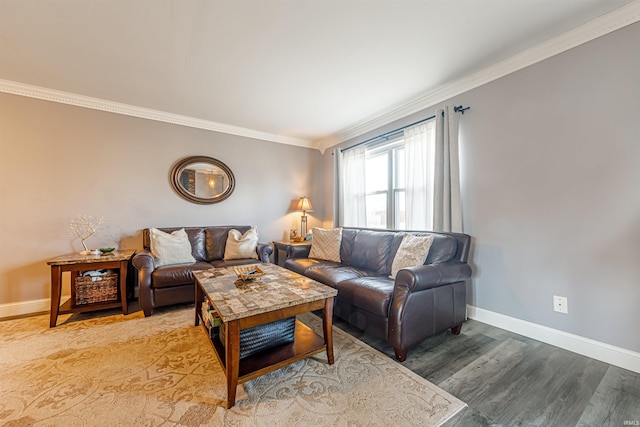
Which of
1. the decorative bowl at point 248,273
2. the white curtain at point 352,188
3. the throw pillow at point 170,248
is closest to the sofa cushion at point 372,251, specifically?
the white curtain at point 352,188

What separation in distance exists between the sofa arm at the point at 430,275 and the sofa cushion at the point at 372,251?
68cm

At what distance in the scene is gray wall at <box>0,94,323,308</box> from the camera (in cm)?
265

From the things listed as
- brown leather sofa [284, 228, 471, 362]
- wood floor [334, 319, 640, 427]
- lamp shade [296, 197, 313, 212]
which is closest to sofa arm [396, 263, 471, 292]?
brown leather sofa [284, 228, 471, 362]

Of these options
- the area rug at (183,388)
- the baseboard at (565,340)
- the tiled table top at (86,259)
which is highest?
the tiled table top at (86,259)

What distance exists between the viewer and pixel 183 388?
147 centimetres

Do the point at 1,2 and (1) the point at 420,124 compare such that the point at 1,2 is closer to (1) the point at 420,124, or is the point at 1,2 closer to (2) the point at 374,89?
(2) the point at 374,89

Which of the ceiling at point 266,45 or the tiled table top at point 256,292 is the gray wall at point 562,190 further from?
the tiled table top at point 256,292

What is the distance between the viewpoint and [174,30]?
188cm

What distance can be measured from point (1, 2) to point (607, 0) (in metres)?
3.94

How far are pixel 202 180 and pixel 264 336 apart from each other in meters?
2.75

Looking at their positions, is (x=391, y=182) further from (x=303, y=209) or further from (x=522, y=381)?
(x=522, y=381)

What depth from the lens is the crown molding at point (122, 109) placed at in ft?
8.69

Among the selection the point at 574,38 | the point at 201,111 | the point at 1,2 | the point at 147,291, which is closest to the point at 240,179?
the point at 201,111

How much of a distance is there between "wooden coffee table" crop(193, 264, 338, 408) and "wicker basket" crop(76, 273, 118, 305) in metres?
1.38
